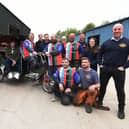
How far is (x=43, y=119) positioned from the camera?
272cm

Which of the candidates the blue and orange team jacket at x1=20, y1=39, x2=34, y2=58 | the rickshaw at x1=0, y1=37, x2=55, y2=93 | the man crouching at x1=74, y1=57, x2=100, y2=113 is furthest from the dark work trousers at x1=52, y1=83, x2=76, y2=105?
the blue and orange team jacket at x1=20, y1=39, x2=34, y2=58

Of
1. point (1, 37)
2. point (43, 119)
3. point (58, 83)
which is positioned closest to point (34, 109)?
point (43, 119)

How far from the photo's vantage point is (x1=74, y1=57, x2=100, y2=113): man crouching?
3.10m

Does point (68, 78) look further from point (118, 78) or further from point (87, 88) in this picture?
point (118, 78)

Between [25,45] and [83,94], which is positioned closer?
[83,94]

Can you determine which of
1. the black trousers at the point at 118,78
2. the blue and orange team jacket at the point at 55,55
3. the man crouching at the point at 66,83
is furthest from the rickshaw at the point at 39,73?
the black trousers at the point at 118,78

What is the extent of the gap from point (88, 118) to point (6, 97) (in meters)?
2.00

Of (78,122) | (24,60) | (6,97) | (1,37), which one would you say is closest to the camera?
(78,122)

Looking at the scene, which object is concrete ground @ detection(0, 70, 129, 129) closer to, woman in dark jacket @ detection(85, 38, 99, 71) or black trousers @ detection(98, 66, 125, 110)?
black trousers @ detection(98, 66, 125, 110)

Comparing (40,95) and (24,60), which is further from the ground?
(24,60)

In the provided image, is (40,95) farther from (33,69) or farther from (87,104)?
(87,104)

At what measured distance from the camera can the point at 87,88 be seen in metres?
3.21

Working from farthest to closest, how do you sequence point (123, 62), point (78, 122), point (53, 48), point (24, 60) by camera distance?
1. point (24, 60)
2. point (53, 48)
3. point (123, 62)
4. point (78, 122)

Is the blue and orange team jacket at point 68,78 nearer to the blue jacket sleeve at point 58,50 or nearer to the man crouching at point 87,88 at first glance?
the man crouching at point 87,88
